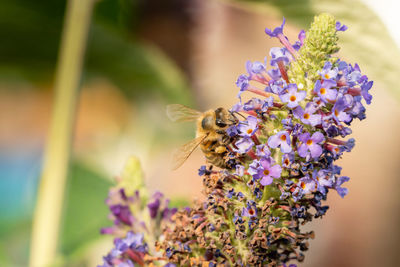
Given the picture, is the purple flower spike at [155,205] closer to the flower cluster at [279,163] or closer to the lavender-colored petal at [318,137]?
the flower cluster at [279,163]

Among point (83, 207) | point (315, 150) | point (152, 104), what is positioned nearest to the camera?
point (315, 150)

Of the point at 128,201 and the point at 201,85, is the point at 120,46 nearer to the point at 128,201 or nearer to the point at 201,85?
the point at 201,85

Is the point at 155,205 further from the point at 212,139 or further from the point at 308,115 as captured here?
the point at 308,115

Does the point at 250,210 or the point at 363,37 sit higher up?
the point at 363,37

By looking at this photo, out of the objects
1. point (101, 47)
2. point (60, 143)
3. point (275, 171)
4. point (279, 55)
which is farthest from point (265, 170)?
point (101, 47)

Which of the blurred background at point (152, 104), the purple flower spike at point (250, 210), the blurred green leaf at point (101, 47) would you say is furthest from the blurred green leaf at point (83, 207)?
the purple flower spike at point (250, 210)

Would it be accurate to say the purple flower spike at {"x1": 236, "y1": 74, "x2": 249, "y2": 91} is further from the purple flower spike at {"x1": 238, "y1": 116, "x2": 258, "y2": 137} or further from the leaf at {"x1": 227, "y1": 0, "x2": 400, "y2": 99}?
the leaf at {"x1": 227, "y1": 0, "x2": 400, "y2": 99}
